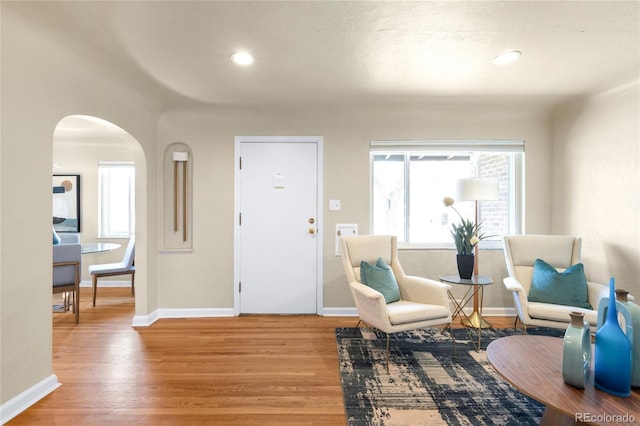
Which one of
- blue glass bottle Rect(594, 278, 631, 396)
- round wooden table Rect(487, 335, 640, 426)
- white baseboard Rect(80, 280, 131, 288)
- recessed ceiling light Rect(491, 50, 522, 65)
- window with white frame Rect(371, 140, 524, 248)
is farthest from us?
white baseboard Rect(80, 280, 131, 288)

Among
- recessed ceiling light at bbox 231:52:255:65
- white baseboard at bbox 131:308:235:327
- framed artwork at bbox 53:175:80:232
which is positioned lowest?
white baseboard at bbox 131:308:235:327

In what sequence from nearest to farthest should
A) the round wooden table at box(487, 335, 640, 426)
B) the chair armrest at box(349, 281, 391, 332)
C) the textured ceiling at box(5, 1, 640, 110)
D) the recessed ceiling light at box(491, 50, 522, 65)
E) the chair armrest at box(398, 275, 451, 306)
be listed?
the round wooden table at box(487, 335, 640, 426), the textured ceiling at box(5, 1, 640, 110), the recessed ceiling light at box(491, 50, 522, 65), the chair armrest at box(349, 281, 391, 332), the chair armrest at box(398, 275, 451, 306)

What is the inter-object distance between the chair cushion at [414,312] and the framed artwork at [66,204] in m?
5.05

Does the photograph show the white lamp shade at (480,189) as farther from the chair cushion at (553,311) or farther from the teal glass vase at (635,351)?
the teal glass vase at (635,351)

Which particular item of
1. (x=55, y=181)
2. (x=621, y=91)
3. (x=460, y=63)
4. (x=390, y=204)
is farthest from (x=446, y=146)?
(x=55, y=181)

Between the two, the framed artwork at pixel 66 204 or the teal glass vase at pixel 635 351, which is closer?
the teal glass vase at pixel 635 351

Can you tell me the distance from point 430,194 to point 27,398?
12.2 feet

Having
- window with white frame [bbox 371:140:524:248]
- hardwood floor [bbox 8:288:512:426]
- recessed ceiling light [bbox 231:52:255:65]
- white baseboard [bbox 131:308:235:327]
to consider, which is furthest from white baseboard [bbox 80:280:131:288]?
recessed ceiling light [bbox 231:52:255:65]

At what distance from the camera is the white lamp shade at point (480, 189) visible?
9.39 feet

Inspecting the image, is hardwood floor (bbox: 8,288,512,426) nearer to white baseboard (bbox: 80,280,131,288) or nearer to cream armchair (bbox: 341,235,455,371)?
cream armchair (bbox: 341,235,455,371)

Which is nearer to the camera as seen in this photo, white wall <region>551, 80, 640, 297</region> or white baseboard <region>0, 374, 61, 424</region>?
white baseboard <region>0, 374, 61, 424</region>

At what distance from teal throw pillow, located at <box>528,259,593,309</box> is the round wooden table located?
1.04 meters

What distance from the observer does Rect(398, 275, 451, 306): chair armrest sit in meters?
2.45

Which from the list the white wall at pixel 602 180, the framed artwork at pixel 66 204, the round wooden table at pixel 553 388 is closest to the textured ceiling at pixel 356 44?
the white wall at pixel 602 180
